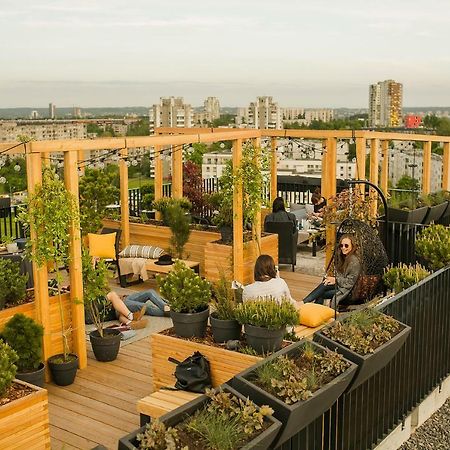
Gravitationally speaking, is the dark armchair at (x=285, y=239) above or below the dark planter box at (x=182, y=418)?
below

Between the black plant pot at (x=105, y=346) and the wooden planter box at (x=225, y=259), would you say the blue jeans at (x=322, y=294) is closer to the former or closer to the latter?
the wooden planter box at (x=225, y=259)

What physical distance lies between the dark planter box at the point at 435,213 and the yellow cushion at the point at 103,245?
18.6 ft

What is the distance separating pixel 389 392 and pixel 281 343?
3.75 feet

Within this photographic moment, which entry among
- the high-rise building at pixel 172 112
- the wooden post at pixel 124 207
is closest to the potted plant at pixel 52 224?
the wooden post at pixel 124 207

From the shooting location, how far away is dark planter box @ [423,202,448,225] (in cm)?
1248

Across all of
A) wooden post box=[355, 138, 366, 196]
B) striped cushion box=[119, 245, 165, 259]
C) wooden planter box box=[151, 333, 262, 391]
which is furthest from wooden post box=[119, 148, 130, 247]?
wooden planter box box=[151, 333, 262, 391]

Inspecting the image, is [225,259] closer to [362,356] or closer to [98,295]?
[98,295]

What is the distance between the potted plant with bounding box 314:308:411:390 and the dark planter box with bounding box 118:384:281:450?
1064 millimetres

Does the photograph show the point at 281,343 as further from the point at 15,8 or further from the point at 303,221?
the point at 15,8

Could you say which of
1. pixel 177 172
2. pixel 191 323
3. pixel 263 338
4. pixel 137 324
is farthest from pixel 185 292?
pixel 177 172

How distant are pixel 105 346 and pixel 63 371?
0.63 metres

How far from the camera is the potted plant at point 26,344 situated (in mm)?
5489

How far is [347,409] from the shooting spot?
15.4ft

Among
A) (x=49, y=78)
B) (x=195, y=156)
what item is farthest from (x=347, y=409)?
(x=49, y=78)
